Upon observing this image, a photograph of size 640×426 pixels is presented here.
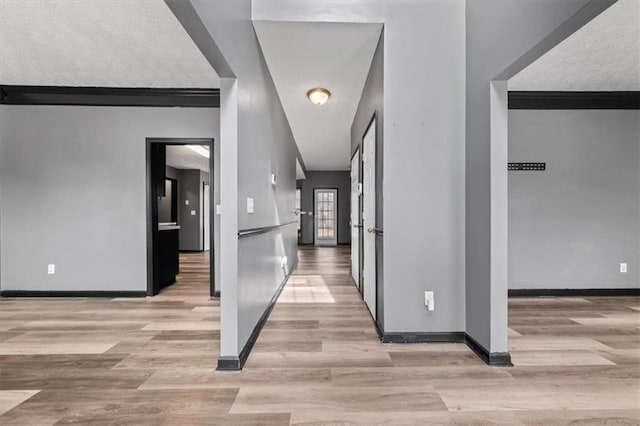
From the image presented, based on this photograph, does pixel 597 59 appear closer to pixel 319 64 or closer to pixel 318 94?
pixel 319 64

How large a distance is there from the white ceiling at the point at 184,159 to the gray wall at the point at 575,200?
5512mm

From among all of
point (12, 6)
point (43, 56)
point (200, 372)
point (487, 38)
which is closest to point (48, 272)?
point (43, 56)

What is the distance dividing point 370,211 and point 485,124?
1.35m

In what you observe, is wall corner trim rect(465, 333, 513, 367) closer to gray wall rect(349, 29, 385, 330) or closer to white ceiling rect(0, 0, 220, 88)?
gray wall rect(349, 29, 385, 330)

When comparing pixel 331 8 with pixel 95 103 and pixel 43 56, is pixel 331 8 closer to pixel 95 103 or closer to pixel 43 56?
pixel 43 56

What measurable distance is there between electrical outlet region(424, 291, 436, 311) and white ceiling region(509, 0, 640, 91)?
7.30ft

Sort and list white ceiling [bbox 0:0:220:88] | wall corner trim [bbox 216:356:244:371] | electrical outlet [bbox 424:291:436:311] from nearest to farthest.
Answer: wall corner trim [bbox 216:356:244:371]
white ceiling [bbox 0:0:220:88]
electrical outlet [bbox 424:291:436:311]

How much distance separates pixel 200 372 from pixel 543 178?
4.20 m

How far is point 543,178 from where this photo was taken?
12.8 ft

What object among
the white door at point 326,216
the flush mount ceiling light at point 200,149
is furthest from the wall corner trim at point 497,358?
the white door at point 326,216

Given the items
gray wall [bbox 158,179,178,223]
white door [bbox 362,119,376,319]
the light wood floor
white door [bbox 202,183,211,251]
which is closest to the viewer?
the light wood floor

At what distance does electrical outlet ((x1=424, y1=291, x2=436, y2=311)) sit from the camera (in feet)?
7.96

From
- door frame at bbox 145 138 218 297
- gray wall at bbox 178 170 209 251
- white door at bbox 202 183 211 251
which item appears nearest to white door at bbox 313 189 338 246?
white door at bbox 202 183 211 251

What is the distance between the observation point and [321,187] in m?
10.9
